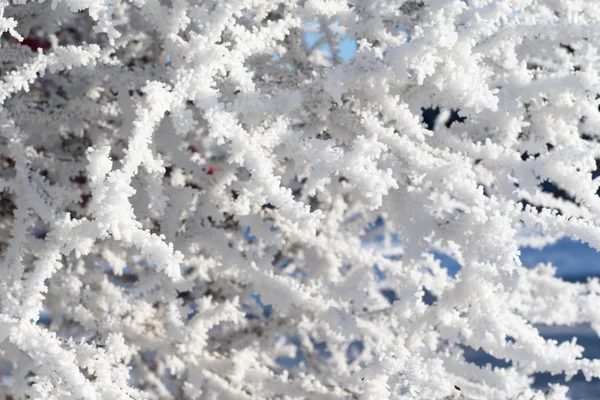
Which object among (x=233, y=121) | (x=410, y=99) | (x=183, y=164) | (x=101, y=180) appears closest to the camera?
(x=101, y=180)

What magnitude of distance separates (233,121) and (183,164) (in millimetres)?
366

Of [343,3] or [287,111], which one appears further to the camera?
[343,3]

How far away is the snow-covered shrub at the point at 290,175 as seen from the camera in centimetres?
110

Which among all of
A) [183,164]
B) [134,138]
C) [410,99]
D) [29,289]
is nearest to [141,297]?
[183,164]

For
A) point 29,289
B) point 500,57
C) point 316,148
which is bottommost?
point 29,289

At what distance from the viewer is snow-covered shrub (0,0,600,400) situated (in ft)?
3.62

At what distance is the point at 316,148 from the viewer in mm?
1113

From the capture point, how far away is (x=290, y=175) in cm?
141

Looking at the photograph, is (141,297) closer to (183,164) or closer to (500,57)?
(183,164)

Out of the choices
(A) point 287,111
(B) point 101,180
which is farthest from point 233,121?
(B) point 101,180

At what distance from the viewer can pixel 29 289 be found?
112 centimetres

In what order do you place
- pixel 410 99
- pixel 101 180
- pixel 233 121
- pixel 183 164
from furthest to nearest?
pixel 183 164 < pixel 410 99 < pixel 233 121 < pixel 101 180

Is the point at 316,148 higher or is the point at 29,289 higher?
the point at 316,148

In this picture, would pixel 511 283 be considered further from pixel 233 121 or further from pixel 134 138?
pixel 134 138
